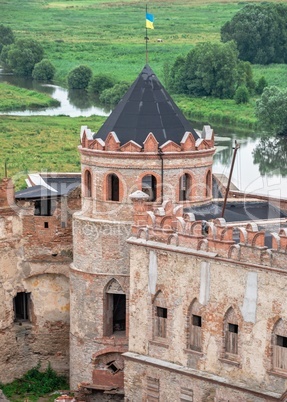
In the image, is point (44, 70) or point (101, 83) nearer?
point (101, 83)

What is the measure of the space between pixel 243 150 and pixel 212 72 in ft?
66.3

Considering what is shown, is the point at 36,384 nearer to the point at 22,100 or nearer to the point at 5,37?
the point at 22,100

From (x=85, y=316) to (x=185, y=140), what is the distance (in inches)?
207

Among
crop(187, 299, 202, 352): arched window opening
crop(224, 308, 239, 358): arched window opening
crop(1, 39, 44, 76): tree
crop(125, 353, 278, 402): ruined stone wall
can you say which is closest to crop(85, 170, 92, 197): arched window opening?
crop(125, 353, 278, 402): ruined stone wall

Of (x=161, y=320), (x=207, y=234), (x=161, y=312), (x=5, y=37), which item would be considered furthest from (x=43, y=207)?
(x=5, y=37)

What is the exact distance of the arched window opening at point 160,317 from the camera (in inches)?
1330

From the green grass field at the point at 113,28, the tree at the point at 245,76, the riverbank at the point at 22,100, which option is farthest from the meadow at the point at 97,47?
the tree at the point at 245,76

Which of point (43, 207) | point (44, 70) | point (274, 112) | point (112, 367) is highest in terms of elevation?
point (43, 207)

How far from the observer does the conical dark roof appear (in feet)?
118

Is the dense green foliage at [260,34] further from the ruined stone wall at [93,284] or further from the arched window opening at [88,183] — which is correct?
the ruined stone wall at [93,284]

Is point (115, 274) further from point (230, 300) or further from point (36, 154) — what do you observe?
point (36, 154)

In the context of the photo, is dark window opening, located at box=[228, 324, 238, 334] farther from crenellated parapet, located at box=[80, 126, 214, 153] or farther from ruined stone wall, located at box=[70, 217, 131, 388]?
crenellated parapet, located at box=[80, 126, 214, 153]

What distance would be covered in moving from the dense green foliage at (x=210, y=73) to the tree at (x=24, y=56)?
73.0ft

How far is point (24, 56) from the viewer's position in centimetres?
11750
